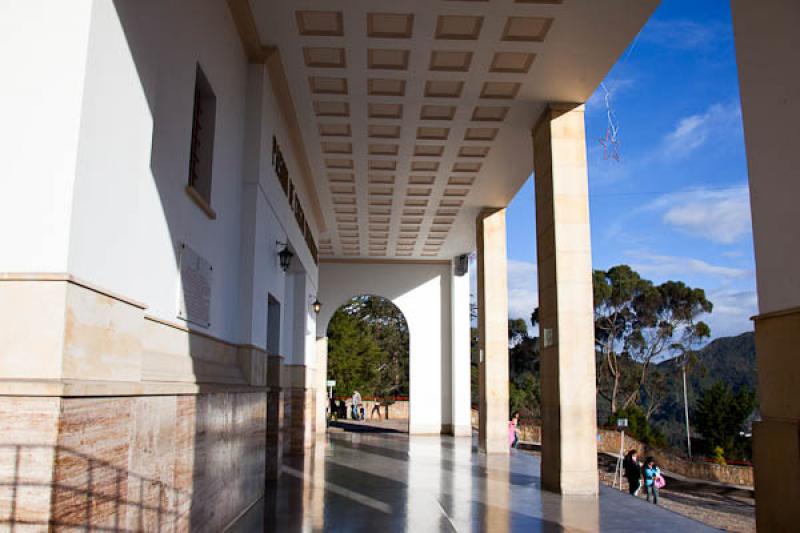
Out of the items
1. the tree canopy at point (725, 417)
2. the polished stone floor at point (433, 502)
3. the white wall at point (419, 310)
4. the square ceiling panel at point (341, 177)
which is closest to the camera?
the polished stone floor at point (433, 502)

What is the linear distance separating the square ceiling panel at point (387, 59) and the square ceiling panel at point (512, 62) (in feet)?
3.85

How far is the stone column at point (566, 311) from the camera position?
955 centimetres

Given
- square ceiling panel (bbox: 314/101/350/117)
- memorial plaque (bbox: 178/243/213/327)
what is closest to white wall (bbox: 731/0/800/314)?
memorial plaque (bbox: 178/243/213/327)

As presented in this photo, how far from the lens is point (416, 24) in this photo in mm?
8117

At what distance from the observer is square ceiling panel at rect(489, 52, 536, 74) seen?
29.0 ft

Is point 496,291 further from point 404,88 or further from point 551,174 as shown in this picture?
point 404,88

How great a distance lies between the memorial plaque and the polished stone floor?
7.51 feet

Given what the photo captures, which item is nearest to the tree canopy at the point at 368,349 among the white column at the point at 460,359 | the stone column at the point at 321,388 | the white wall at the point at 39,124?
the stone column at the point at 321,388

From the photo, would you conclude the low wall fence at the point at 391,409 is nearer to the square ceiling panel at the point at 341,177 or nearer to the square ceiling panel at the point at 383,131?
the square ceiling panel at the point at 341,177

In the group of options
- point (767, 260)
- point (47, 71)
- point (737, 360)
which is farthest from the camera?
point (737, 360)

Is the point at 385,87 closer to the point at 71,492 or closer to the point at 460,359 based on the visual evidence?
the point at 71,492

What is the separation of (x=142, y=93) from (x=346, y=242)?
1604cm

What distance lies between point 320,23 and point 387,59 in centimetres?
117

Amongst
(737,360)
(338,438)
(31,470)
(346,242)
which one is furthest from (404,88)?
(737,360)
